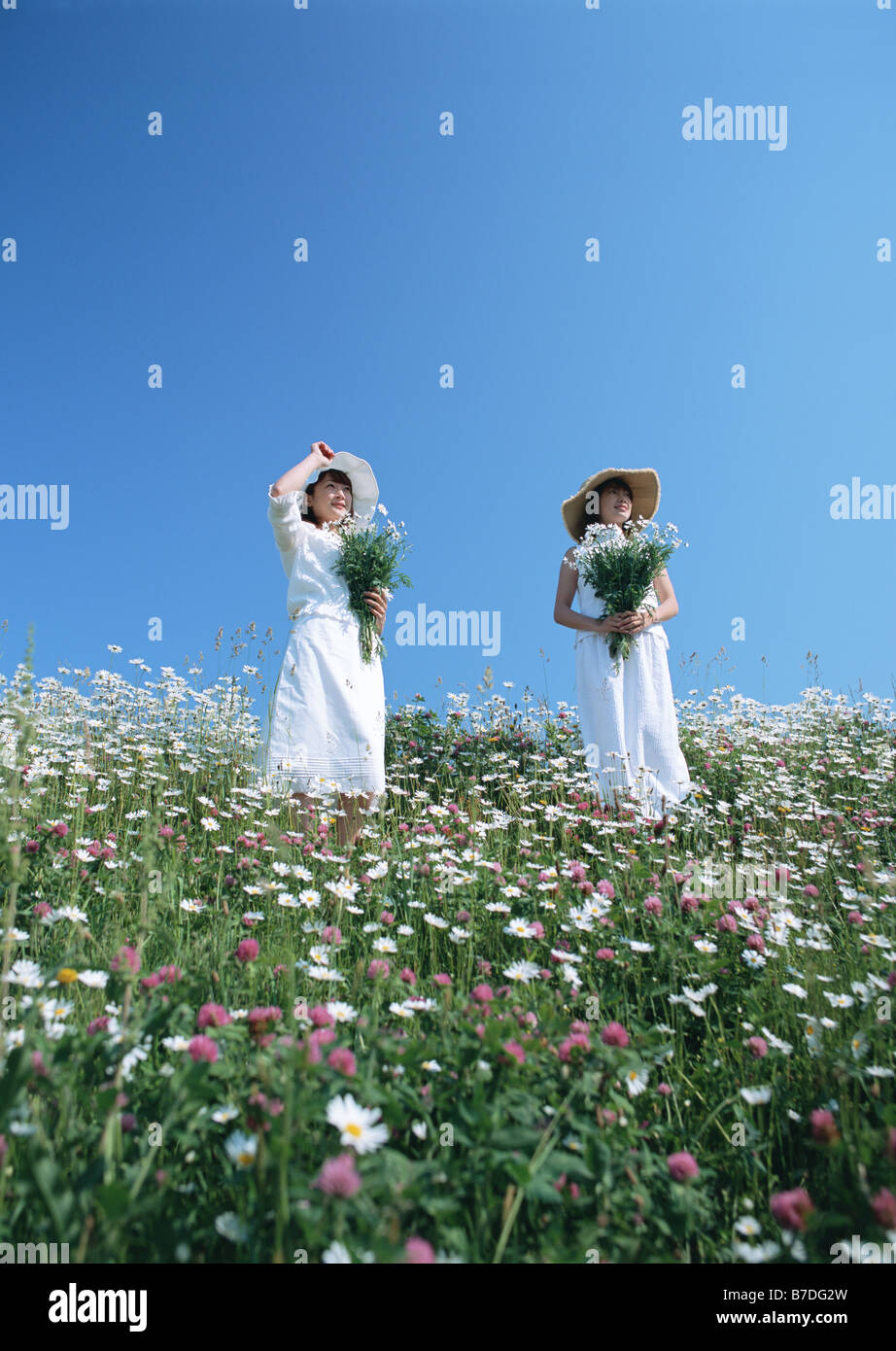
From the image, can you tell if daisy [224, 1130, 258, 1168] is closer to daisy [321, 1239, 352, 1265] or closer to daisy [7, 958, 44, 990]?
daisy [321, 1239, 352, 1265]

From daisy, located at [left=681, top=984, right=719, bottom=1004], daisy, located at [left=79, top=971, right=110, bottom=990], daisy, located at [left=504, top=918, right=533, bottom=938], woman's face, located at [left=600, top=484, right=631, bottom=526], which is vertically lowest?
daisy, located at [left=681, top=984, right=719, bottom=1004]

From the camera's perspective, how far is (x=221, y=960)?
7.86ft

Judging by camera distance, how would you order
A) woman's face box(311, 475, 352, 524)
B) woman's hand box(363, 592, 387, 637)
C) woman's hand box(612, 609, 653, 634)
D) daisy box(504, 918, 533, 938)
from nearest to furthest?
daisy box(504, 918, 533, 938)
woman's hand box(363, 592, 387, 637)
woman's face box(311, 475, 352, 524)
woman's hand box(612, 609, 653, 634)

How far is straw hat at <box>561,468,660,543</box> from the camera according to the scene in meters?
7.49

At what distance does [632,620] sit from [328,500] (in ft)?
9.59

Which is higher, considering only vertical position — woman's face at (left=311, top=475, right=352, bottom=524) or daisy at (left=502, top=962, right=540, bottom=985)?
woman's face at (left=311, top=475, right=352, bottom=524)

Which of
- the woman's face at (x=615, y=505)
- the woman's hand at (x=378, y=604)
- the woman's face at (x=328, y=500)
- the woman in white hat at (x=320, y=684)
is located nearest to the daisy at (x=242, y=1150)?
the woman in white hat at (x=320, y=684)

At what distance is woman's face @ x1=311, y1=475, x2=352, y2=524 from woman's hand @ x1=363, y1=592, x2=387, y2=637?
0.82 meters

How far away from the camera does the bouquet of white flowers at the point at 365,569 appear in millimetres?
6156

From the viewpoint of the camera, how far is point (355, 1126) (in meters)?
1.43

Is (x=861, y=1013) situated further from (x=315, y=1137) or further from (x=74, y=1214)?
(x=74, y=1214)

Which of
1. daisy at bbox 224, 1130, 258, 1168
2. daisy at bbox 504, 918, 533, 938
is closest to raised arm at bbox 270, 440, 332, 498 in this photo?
daisy at bbox 504, 918, 533, 938

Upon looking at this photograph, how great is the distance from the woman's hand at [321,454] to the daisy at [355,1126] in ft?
18.3
